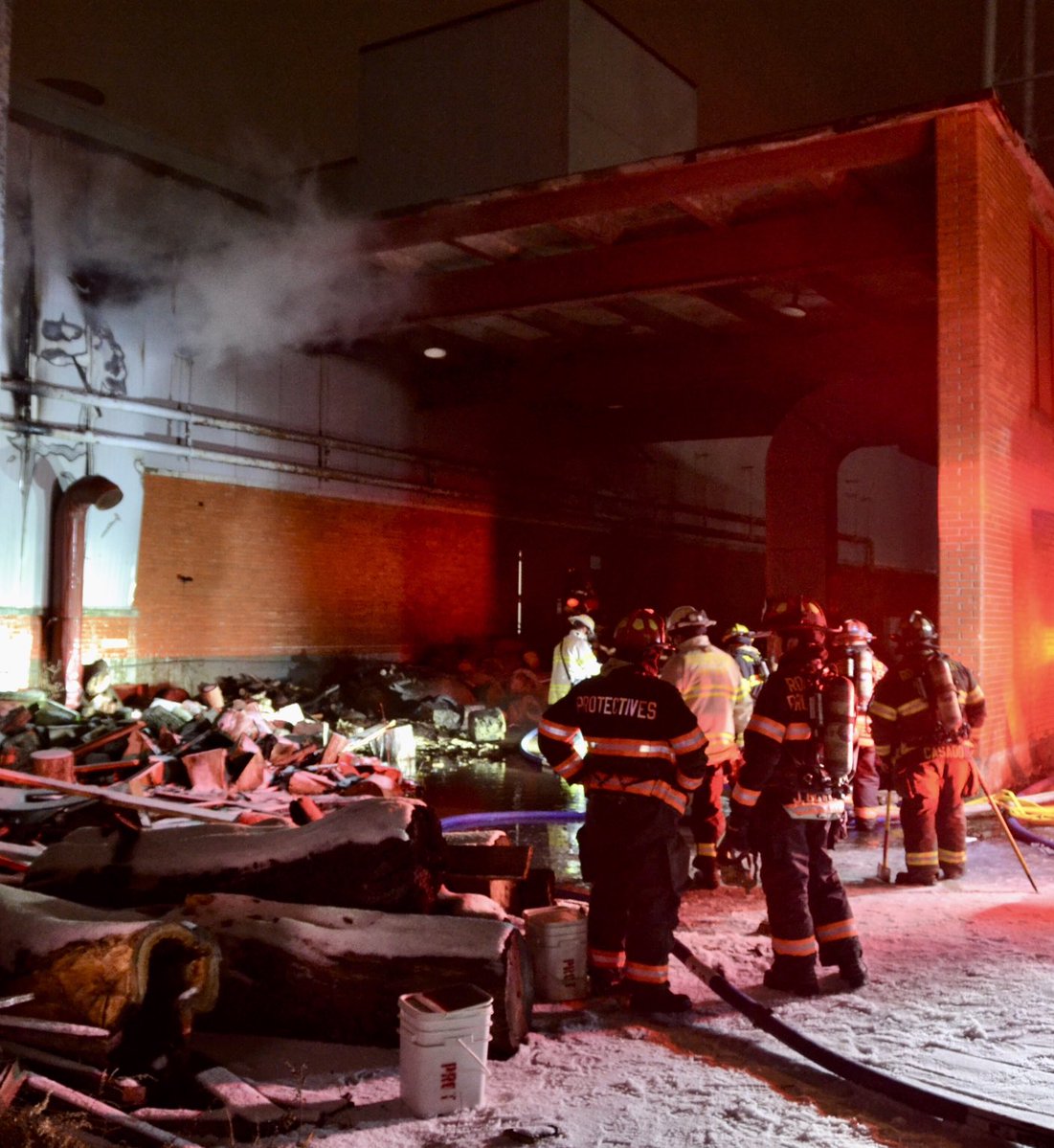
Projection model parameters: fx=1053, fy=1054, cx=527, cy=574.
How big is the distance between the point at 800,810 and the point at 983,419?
5.77m


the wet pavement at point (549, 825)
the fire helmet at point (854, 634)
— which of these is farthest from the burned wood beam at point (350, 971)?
the fire helmet at point (854, 634)

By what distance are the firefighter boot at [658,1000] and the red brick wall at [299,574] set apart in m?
10.7

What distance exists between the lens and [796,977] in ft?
15.7

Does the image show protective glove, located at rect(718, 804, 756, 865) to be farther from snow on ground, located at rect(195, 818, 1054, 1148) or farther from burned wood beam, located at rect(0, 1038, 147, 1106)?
burned wood beam, located at rect(0, 1038, 147, 1106)

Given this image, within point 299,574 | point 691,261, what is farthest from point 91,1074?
point 299,574

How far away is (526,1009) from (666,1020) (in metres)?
0.66

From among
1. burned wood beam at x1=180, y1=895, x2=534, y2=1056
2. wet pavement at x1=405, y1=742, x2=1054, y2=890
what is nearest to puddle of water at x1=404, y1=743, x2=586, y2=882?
wet pavement at x1=405, y1=742, x2=1054, y2=890

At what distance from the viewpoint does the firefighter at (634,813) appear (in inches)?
185

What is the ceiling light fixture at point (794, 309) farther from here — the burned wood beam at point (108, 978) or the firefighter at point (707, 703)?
the burned wood beam at point (108, 978)

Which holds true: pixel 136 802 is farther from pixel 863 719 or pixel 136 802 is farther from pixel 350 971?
pixel 863 719

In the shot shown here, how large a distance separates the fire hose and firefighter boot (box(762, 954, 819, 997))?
0.24m

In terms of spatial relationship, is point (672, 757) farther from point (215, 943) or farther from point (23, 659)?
point (23, 659)

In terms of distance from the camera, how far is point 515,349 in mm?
16688

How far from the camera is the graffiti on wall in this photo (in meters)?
12.6
